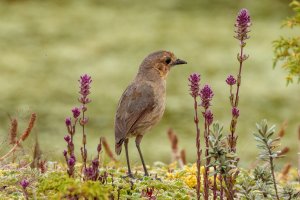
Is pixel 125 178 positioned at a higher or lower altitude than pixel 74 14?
lower

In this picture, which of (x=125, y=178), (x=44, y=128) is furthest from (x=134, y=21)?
(x=125, y=178)

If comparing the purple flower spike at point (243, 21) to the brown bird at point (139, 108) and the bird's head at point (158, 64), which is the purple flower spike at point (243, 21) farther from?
the bird's head at point (158, 64)

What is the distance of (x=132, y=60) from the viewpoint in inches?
494

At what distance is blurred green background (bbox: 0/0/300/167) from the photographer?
10.6m

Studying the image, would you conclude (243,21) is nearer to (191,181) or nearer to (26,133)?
(191,181)

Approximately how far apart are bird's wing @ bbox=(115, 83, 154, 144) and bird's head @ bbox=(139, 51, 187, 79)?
0.30 metres

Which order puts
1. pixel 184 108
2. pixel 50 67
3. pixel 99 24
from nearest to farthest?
pixel 184 108, pixel 50 67, pixel 99 24

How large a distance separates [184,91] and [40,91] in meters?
1.94

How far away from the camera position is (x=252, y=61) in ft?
42.9

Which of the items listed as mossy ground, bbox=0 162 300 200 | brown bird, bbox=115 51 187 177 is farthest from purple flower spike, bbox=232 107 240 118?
brown bird, bbox=115 51 187 177

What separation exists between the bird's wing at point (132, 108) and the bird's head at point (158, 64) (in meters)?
0.30

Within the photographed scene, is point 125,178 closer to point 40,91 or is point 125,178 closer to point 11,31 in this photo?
point 40,91

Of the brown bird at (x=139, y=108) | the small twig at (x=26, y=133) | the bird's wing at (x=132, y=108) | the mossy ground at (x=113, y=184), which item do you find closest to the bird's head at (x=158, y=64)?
the brown bird at (x=139, y=108)

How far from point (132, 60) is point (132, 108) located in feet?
22.3
